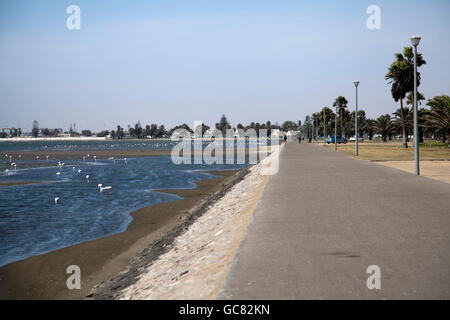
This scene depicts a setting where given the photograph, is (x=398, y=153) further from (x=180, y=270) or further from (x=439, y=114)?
(x=180, y=270)

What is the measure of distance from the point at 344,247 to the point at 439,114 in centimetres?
4755

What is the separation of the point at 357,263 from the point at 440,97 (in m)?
50.3

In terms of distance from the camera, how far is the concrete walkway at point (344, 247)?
4.99 meters

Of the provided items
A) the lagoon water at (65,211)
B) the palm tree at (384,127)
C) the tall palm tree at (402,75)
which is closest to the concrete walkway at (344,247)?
the lagoon water at (65,211)

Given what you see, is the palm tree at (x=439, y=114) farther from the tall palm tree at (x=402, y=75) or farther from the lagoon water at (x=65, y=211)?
the lagoon water at (x=65, y=211)

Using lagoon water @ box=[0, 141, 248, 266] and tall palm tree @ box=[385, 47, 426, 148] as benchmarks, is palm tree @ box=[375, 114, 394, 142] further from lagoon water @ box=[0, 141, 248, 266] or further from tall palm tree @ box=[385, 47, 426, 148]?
lagoon water @ box=[0, 141, 248, 266]

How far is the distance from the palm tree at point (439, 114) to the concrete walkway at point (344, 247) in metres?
39.0

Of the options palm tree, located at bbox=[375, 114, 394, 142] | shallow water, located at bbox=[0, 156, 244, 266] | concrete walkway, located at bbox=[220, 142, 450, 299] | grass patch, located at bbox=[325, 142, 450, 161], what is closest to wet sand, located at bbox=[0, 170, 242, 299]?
shallow water, located at bbox=[0, 156, 244, 266]

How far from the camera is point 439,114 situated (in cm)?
4809

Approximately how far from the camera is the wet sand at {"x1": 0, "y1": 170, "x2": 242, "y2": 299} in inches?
362

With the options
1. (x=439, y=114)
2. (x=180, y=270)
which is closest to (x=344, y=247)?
(x=180, y=270)

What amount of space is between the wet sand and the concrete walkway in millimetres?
3895
